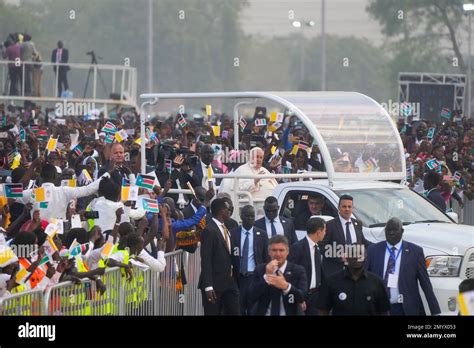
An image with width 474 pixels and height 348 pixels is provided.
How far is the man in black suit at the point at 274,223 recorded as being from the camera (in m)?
13.7

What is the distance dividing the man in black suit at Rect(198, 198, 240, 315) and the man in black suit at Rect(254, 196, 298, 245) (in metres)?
0.52

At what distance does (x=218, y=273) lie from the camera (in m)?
13.3

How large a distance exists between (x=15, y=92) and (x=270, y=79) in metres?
62.0

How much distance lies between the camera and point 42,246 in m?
10.8

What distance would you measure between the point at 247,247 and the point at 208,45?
239 feet

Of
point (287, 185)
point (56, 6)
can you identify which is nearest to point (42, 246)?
point (287, 185)

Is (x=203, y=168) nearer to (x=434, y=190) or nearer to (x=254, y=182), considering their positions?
(x=254, y=182)

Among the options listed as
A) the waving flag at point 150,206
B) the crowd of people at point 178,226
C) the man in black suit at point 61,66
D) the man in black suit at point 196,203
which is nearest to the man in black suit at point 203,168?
the crowd of people at point 178,226

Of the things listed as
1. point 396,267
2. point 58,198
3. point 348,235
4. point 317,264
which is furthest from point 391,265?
point 58,198

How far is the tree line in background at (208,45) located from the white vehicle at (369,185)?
50969 mm

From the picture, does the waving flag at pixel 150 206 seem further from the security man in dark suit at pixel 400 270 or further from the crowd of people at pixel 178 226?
the security man in dark suit at pixel 400 270
